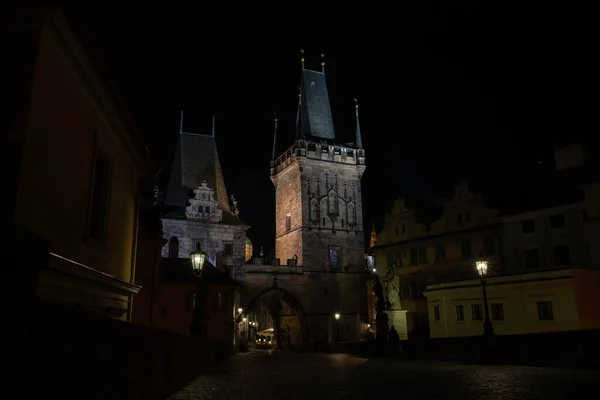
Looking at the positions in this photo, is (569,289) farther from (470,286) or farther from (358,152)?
(358,152)

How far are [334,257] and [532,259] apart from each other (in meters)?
24.9

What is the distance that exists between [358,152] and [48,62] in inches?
2177

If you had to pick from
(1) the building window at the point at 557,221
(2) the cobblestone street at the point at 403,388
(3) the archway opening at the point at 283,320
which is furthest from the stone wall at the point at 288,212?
(2) the cobblestone street at the point at 403,388

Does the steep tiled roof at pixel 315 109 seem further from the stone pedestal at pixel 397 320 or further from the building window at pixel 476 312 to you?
the building window at pixel 476 312

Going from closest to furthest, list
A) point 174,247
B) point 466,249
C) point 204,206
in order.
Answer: point 466,249 → point 174,247 → point 204,206

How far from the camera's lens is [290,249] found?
5828 cm

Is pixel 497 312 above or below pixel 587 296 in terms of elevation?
below

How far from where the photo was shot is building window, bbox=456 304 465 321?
33906 mm

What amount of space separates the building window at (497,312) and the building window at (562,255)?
5.72m

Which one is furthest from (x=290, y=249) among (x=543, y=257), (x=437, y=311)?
(x=543, y=257)

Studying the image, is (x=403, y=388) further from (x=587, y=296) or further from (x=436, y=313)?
(x=436, y=313)

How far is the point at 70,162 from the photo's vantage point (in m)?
8.77

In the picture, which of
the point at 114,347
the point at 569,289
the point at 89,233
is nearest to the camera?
the point at 114,347

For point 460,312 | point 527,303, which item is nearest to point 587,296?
point 527,303
